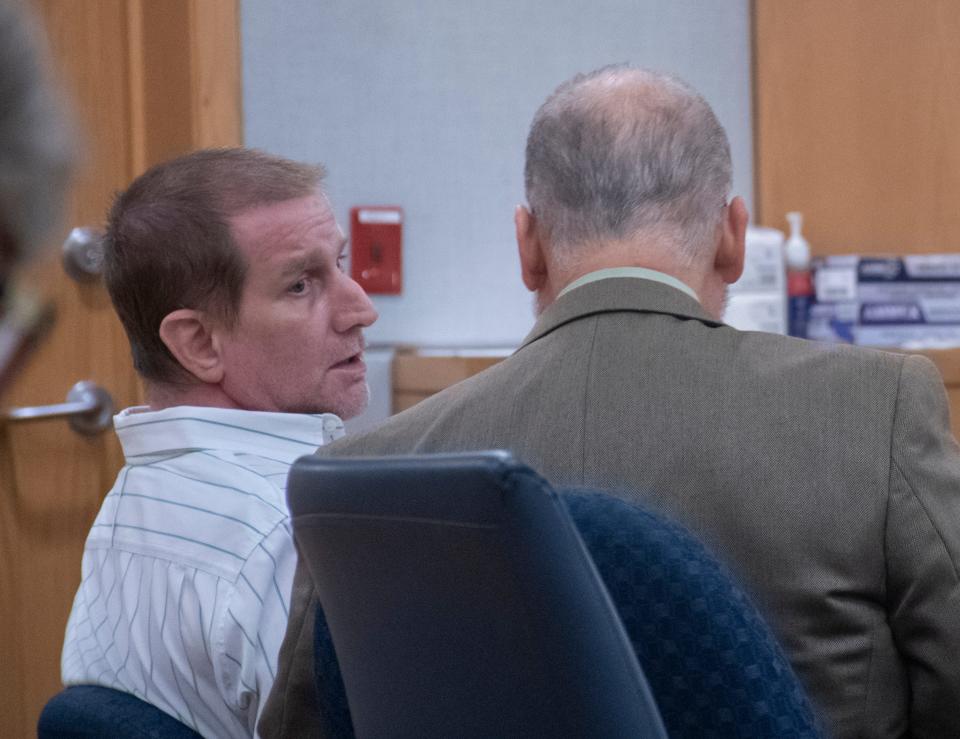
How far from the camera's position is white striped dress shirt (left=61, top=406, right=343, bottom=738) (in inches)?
41.8

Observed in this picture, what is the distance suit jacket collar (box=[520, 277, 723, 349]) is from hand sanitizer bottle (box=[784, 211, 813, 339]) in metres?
1.86

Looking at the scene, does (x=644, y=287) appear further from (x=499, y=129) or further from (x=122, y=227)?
(x=499, y=129)

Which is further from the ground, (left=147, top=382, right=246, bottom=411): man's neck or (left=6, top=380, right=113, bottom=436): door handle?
(left=147, top=382, right=246, bottom=411): man's neck

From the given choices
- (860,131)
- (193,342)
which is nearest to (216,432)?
(193,342)

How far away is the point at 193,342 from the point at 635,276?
0.44 metres

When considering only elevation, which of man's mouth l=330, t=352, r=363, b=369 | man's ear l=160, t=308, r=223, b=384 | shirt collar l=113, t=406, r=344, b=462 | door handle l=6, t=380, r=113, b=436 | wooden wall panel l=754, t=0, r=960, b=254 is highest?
wooden wall panel l=754, t=0, r=960, b=254

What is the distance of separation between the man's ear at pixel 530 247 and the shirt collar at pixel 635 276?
0.37ft

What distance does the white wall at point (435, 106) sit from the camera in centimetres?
288

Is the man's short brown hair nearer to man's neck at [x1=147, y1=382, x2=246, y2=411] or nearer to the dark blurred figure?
man's neck at [x1=147, y1=382, x2=246, y2=411]

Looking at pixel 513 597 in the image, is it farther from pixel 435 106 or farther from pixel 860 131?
pixel 860 131

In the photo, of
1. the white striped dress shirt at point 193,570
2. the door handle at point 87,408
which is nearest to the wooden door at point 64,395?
the door handle at point 87,408

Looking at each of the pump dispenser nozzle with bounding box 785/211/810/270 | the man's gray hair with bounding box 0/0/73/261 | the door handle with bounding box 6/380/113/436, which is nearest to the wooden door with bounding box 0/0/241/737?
the door handle with bounding box 6/380/113/436

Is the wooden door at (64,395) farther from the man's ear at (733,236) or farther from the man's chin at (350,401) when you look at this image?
the man's ear at (733,236)

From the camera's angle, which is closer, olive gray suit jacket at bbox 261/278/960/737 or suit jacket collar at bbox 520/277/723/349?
olive gray suit jacket at bbox 261/278/960/737
